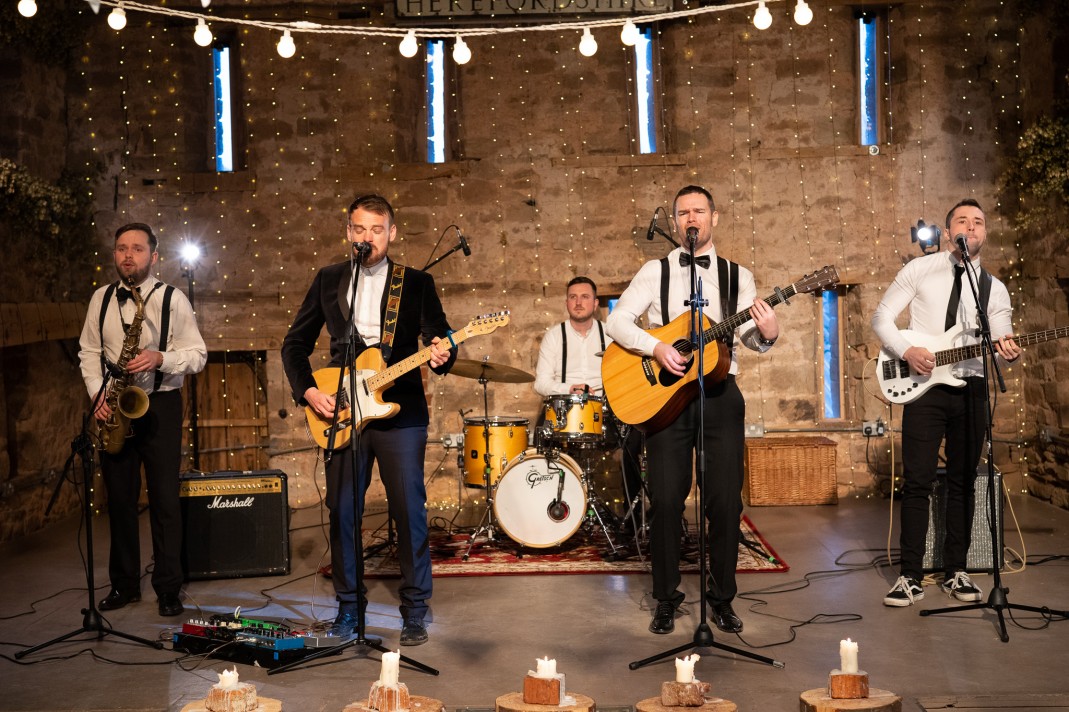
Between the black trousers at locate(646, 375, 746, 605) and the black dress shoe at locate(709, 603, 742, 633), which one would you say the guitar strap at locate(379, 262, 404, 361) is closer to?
the black trousers at locate(646, 375, 746, 605)

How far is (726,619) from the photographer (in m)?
4.92

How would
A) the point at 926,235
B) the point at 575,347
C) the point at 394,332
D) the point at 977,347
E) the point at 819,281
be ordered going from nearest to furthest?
the point at 819,281 → the point at 394,332 → the point at 977,347 → the point at 575,347 → the point at 926,235

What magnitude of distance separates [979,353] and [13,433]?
252 inches

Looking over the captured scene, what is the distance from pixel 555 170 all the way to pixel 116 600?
496cm

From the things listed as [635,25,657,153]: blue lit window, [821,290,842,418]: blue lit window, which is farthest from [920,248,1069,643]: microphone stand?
[635,25,657,153]: blue lit window

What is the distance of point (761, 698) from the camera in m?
4.05

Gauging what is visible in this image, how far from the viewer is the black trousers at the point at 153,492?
18.2ft

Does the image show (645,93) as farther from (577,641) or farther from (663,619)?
(577,641)

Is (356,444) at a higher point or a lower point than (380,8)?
lower

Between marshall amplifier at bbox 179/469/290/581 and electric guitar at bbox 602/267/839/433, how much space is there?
7.62 ft

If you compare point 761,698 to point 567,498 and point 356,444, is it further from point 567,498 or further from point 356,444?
point 567,498

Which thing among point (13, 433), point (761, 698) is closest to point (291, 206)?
point (13, 433)

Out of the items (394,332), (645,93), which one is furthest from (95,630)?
(645,93)

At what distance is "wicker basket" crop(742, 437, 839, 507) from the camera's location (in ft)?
28.5
